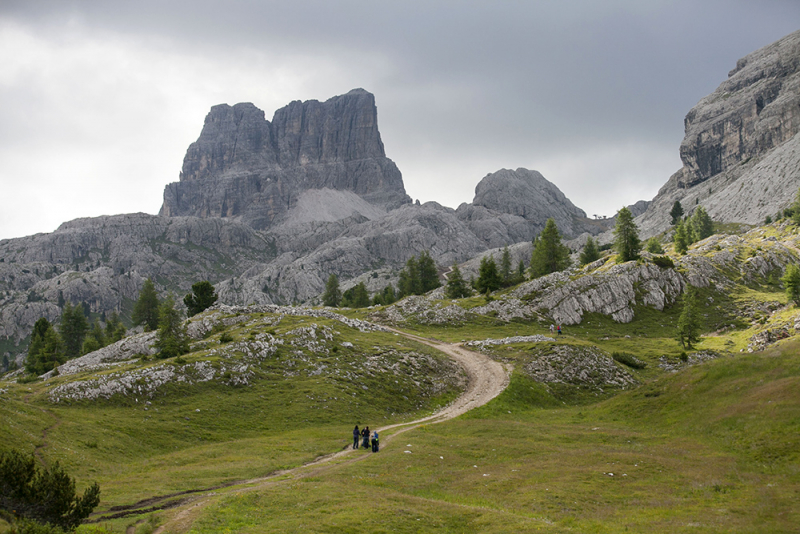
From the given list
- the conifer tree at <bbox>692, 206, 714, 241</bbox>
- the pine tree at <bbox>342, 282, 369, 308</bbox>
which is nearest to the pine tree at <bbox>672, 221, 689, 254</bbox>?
the conifer tree at <bbox>692, 206, 714, 241</bbox>

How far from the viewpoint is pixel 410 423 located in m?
44.4

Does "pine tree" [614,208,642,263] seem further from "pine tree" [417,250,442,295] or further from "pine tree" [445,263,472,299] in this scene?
"pine tree" [417,250,442,295]

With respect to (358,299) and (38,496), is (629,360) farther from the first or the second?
(358,299)

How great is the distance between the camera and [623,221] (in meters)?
110

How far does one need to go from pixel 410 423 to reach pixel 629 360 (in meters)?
37.9

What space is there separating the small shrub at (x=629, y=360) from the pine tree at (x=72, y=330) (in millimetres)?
123428

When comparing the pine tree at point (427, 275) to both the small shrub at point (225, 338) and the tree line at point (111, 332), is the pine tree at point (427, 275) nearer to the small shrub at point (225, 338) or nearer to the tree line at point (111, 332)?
the tree line at point (111, 332)

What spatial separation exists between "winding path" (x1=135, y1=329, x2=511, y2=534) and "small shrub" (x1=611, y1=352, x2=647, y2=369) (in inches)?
700

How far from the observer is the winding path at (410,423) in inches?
765

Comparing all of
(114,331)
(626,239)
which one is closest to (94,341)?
(114,331)

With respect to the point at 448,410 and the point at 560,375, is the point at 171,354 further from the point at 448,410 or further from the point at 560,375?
the point at 560,375

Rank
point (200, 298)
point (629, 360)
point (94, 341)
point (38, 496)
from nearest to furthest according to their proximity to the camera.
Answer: point (38, 496) → point (629, 360) → point (200, 298) → point (94, 341)

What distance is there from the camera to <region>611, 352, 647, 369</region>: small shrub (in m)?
62.6

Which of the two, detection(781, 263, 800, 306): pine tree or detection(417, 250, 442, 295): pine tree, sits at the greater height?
detection(417, 250, 442, 295): pine tree
